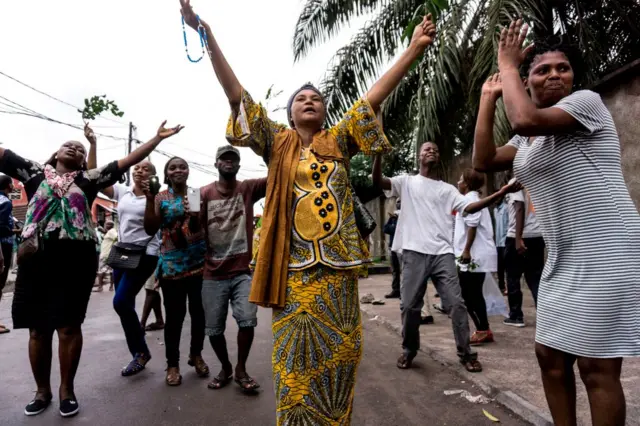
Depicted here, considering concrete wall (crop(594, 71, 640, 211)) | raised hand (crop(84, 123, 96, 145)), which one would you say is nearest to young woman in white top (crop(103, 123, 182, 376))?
raised hand (crop(84, 123, 96, 145))

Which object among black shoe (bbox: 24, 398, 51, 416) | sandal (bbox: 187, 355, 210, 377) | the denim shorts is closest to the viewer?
black shoe (bbox: 24, 398, 51, 416)

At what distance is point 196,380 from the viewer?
4.21m

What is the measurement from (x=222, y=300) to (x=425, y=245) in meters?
1.84

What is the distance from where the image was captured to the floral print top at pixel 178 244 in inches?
165

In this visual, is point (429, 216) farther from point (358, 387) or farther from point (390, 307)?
point (390, 307)

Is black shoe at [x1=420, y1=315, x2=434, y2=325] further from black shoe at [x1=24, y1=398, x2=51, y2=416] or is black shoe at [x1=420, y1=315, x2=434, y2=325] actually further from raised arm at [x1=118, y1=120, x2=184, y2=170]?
black shoe at [x1=24, y1=398, x2=51, y2=416]

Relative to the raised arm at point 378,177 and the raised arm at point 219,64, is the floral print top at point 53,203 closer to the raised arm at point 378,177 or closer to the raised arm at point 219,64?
the raised arm at point 219,64

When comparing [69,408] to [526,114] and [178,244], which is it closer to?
[178,244]

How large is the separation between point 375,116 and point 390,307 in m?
6.15

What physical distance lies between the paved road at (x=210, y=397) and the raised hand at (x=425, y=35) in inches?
90.9

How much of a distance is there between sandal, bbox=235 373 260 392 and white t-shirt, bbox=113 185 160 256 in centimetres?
177

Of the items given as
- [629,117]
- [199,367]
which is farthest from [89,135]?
[629,117]

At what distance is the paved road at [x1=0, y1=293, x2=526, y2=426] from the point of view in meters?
3.24

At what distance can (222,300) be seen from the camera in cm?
394
